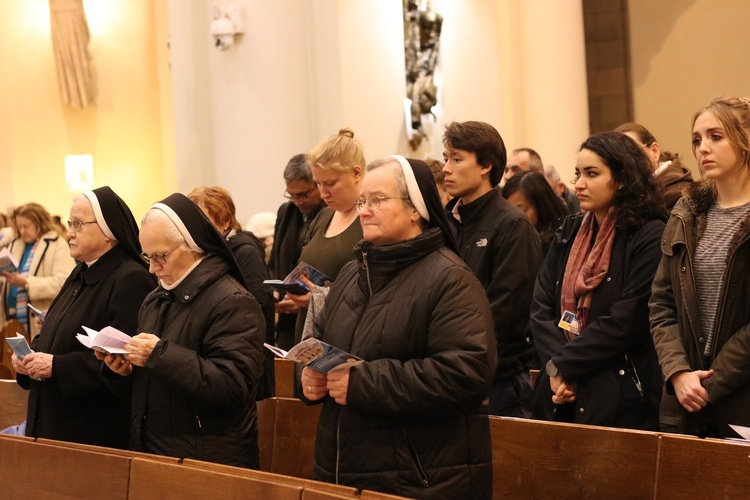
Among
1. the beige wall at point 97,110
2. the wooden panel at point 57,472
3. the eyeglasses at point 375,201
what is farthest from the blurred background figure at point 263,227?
the beige wall at point 97,110

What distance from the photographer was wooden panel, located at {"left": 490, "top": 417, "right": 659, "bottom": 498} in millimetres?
3551

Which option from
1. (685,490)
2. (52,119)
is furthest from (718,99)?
(52,119)

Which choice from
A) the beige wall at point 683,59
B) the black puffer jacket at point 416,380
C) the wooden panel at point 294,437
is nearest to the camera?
the black puffer jacket at point 416,380

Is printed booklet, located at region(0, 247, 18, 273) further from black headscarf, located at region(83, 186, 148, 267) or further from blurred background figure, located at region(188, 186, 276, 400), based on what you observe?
black headscarf, located at region(83, 186, 148, 267)

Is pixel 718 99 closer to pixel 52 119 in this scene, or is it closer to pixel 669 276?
pixel 669 276

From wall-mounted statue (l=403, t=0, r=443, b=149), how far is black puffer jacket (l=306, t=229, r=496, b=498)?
6796 millimetres

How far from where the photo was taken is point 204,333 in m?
3.78

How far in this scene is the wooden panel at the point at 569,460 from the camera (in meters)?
3.55

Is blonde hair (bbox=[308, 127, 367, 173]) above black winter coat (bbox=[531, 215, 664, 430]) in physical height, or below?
above

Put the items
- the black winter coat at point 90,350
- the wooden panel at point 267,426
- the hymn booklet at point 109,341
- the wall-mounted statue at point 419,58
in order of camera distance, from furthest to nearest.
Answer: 1. the wall-mounted statue at point 419,58
2. the wooden panel at point 267,426
3. the black winter coat at point 90,350
4. the hymn booklet at point 109,341

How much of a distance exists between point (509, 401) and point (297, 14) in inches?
214

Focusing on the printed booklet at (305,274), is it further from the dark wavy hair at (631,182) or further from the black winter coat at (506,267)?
the dark wavy hair at (631,182)

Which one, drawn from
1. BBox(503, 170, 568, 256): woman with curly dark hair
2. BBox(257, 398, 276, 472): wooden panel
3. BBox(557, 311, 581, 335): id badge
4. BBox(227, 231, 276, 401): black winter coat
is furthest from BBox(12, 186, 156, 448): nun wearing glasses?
BBox(503, 170, 568, 256): woman with curly dark hair

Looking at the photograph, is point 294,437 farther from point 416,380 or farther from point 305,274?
point 416,380
